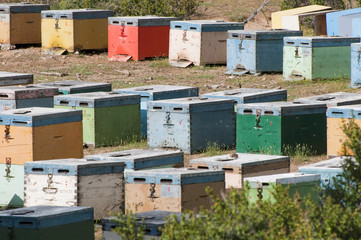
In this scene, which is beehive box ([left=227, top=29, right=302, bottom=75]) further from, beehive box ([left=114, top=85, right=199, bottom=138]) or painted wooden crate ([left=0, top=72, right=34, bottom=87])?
painted wooden crate ([left=0, top=72, right=34, bottom=87])

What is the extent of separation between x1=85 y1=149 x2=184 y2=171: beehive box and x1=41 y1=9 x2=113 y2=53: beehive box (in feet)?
44.2

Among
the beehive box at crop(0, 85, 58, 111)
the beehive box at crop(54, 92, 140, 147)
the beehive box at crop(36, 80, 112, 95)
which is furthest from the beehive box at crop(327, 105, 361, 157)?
the beehive box at crop(36, 80, 112, 95)

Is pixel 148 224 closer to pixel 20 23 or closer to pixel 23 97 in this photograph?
pixel 23 97

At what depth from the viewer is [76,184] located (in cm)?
1080

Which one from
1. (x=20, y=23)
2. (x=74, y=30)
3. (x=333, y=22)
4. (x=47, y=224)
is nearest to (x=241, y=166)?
(x=47, y=224)

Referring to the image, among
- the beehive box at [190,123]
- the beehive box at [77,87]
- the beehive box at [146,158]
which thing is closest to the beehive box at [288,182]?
the beehive box at [146,158]

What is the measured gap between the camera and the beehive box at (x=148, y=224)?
8852 millimetres

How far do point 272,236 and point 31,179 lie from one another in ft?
16.4

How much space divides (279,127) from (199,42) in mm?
9351

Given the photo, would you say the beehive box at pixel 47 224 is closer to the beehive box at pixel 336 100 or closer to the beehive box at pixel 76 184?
the beehive box at pixel 76 184

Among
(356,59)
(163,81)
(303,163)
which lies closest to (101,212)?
(303,163)

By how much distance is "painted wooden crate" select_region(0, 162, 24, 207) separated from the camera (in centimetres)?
1197

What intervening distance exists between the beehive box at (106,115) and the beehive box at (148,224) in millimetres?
5840

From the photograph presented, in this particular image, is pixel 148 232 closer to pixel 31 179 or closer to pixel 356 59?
pixel 31 179
